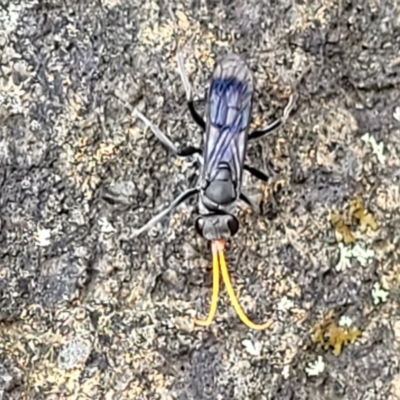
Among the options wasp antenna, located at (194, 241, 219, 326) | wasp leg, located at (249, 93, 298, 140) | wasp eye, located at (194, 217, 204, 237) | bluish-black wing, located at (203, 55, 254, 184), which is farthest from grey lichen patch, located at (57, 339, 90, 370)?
wasp leg, located at (249, 93, 298, 140)

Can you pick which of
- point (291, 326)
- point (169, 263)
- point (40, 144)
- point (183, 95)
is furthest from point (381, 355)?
point (40, 144)

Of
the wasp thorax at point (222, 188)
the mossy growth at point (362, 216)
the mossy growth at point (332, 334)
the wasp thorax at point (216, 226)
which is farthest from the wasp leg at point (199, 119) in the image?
the mossy growth at point (332, 334)

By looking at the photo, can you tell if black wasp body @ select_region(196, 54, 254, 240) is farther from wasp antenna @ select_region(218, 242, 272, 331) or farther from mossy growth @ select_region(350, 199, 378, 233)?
mossy growth @ select_region(350, 199, 378, 233)

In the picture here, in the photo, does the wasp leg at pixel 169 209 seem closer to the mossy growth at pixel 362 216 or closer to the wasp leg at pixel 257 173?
the wasp leg at pixel 257 173

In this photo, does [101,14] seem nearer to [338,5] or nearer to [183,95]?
[183,95]

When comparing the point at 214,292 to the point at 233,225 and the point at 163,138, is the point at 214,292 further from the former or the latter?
the point at 163,138

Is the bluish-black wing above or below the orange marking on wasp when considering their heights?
above

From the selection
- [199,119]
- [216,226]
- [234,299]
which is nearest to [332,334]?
[234,299]
